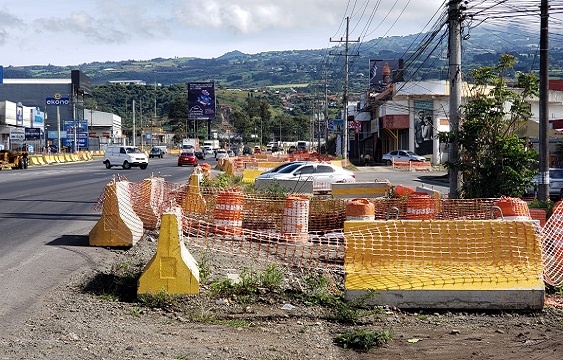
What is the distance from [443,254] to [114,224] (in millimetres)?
5616

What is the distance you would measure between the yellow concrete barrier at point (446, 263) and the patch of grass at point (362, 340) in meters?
1.42

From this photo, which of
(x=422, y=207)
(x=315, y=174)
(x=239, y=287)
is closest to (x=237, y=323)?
(x=239, y=287)

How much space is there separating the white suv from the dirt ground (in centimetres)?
4781

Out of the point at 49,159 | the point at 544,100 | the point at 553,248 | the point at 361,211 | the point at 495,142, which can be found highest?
the point at 544,100

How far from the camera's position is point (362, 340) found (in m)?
7.76

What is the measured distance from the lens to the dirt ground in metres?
7.25

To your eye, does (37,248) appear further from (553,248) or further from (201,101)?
(201,101)

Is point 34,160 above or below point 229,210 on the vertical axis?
below

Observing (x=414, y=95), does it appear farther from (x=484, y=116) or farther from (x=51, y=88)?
(x=51, y=88)

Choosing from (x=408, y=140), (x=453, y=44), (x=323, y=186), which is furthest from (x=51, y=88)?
(x=453, y=44)

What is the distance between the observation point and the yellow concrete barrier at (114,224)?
12383 millimetres

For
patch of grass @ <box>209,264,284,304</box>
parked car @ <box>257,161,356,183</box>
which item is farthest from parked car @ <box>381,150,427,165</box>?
patch of grass @ <box>209,264,284,304</box>

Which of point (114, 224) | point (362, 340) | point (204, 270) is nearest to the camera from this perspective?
point (362, 340)

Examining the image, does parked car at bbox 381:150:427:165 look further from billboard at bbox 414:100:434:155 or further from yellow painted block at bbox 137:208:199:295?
yellow painted block at bbox 137:208:199:295
